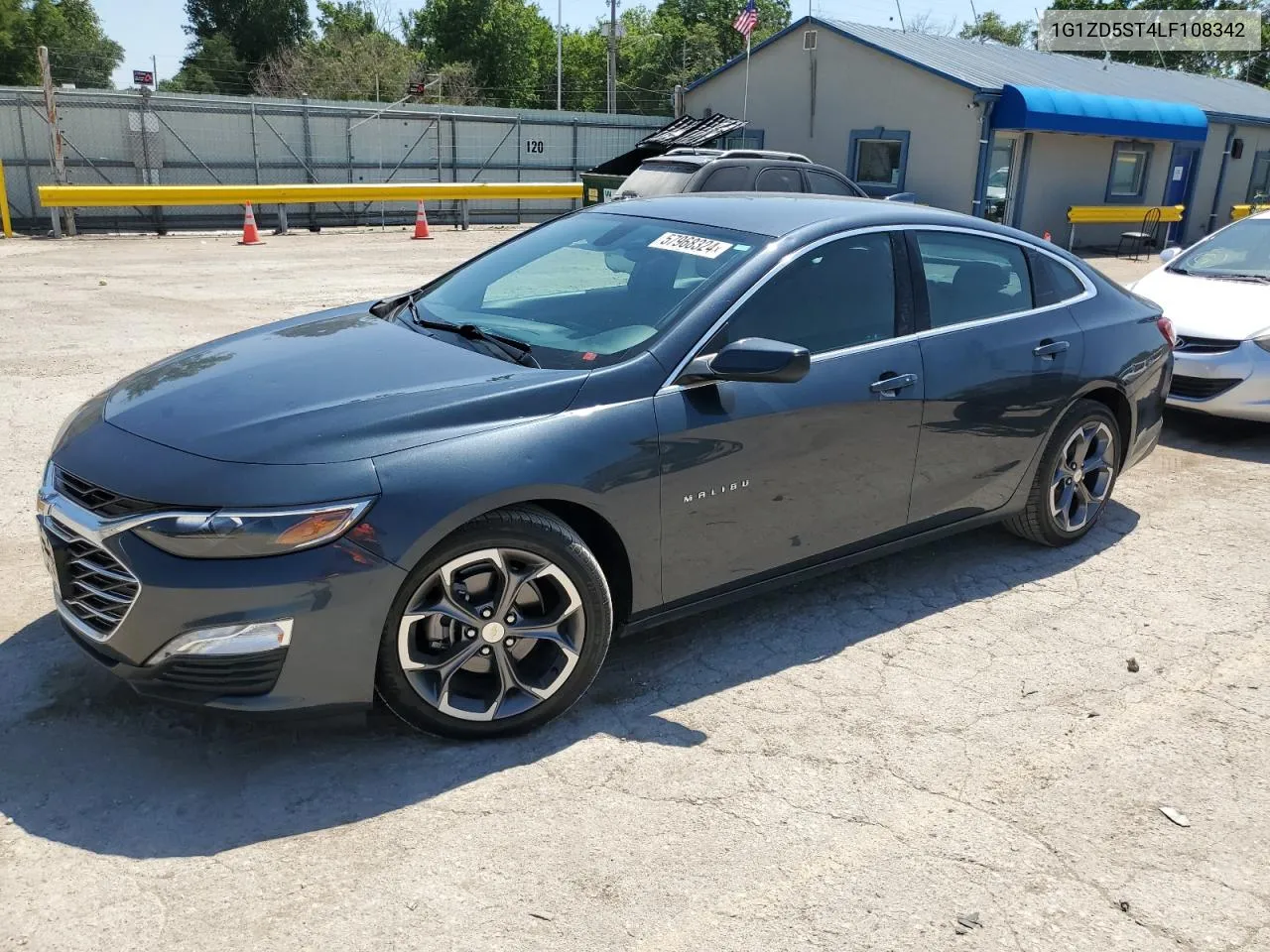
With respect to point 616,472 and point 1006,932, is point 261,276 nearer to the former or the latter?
point 616,472

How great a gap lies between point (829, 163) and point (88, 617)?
71.0 feet

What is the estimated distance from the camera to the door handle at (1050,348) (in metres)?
4.73

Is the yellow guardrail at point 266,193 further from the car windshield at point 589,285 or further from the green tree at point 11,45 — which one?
the green tree at point 11,45

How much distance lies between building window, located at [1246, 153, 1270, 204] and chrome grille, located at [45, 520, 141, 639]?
2992cm

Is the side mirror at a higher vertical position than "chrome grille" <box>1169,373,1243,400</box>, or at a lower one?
higher

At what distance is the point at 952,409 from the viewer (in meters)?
4.38

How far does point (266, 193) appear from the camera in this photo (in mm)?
18750

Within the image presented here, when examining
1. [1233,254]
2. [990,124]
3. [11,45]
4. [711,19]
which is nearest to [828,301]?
[1233,254]

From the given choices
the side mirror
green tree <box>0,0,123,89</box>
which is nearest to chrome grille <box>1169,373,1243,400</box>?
the side mirror

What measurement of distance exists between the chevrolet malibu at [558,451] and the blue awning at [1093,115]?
16.0m

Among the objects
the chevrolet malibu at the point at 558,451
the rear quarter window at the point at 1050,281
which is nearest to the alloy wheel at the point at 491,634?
the chevrolet malibu at the point at 558,451

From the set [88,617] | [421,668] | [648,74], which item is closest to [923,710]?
[421,668]

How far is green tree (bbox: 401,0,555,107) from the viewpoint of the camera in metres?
62.1

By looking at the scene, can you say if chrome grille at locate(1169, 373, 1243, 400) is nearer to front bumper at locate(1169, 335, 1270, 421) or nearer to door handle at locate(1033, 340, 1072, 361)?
front bumper at locate(1169, 335, 1270, 421)
